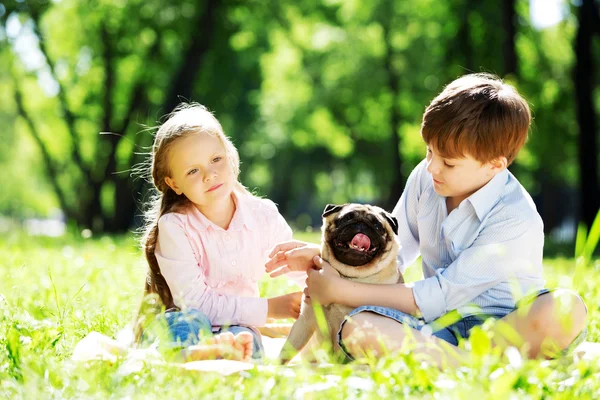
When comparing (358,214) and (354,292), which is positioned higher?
(358,214)

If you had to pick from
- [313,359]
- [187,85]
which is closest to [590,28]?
[187,85]

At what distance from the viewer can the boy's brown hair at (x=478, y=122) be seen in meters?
3.71

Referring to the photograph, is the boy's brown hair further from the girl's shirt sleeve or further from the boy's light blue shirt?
the girl's shirt sleeve

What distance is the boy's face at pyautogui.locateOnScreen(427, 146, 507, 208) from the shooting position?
3760mm

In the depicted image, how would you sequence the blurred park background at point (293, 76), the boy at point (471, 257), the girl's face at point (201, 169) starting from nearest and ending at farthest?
the boy at point (471, 257) < the girl's face at point (201, 169) < the blurred park background at point (293, 76)

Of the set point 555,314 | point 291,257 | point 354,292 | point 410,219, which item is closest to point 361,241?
point 354,292

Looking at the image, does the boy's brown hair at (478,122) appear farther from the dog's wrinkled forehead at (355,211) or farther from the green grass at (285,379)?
the green grass at (285,379)

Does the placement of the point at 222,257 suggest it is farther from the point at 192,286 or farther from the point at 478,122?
the point at 478,122

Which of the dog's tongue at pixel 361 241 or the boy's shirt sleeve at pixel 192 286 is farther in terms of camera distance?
the boy's shirt sleeve at pixel 192 286

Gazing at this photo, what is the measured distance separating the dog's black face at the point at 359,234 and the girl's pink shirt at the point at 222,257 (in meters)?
0.73

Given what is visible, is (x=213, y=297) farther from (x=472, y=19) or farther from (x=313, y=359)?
(x=472, y=19)

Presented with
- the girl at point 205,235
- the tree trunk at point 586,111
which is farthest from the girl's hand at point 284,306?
the tree trunk at point 586,111

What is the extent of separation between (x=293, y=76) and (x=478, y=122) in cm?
2477

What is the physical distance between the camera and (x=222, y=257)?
4211 millimetres
